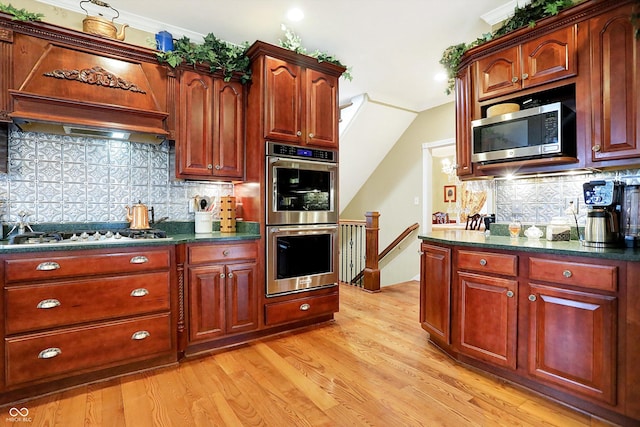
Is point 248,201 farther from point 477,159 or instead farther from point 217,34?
point 477,159

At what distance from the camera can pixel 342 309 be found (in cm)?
368

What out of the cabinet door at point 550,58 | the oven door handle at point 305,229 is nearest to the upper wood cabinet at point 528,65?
the cabinet door at point 550,58

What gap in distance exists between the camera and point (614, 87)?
1982 millimetres

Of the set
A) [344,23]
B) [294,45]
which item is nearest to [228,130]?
[294,45]

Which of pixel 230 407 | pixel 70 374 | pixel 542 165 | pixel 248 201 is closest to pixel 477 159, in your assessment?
pixel 542 165

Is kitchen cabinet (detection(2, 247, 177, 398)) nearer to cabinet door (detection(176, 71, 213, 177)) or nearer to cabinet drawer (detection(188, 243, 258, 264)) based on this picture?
cabinet drawer (detection(188, 243, 258, 264))

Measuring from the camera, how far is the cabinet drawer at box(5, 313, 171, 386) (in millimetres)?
1905

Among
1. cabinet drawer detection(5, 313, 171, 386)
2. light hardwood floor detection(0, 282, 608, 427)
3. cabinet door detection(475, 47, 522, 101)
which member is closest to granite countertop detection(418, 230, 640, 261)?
light hardwood floor detection(0, 282, 608, 427)

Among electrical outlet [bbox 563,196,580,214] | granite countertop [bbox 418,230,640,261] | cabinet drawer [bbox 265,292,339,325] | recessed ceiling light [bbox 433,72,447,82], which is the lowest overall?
cabinet drawer [bbox 265,292,339,325]

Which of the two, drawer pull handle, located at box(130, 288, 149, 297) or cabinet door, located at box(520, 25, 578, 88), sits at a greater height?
cabinet door, located at box(520, 25, 578, 88)

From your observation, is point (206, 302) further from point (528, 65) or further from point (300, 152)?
point (528, 65)

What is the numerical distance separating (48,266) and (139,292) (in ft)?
1.77

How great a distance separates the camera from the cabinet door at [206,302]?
98.7 inches

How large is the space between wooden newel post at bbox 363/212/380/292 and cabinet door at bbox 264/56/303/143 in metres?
1.91
